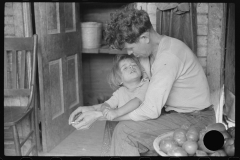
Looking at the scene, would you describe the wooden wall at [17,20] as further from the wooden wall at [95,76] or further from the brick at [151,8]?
the wooden wall at [95,76]

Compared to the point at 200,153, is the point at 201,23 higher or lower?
higher

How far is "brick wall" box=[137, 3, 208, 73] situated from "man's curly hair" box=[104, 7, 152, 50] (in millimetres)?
1164

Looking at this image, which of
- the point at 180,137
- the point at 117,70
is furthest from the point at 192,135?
the point at 117,70

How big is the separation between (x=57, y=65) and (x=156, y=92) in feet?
4.79

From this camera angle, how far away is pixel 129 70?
211 centimetres

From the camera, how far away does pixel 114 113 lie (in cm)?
175

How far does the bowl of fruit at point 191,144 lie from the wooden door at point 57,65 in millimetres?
1439

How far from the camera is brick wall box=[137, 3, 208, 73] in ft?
→ 9.38

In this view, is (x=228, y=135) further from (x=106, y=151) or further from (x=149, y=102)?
(x=106, y=151)

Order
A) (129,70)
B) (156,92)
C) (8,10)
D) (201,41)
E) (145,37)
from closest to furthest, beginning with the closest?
(156,92) < (145,37) < (129,70) < (8,10) < (201,41)

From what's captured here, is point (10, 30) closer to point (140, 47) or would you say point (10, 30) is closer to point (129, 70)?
point (129, 70)

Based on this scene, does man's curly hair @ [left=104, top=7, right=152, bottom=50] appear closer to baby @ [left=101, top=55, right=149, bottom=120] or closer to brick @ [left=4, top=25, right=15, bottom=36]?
baby @ [left=101, top=55, right=149, bottom=120]

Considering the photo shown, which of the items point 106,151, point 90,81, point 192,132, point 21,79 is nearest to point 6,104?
point 21,79

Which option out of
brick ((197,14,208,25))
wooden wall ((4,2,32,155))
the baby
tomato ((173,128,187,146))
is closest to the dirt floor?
wooden wall ((4,2,32,155))
